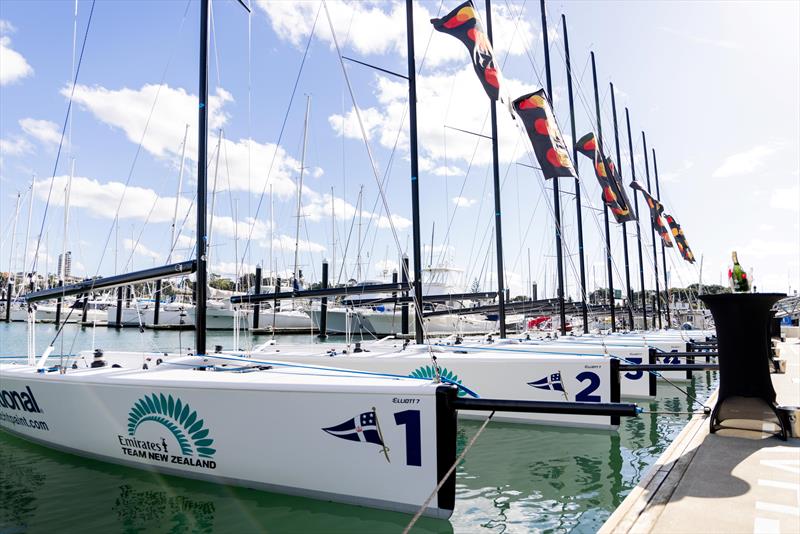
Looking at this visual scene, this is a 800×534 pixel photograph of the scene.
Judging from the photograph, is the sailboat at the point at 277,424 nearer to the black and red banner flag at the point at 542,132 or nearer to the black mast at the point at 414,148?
the black mast at the point at 414,148

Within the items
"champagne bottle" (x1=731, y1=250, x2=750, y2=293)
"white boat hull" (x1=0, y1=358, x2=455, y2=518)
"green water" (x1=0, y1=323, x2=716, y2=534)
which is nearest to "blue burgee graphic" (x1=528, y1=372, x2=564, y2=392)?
"green water" (x1=0, y1=323, x2=716, y2=534)

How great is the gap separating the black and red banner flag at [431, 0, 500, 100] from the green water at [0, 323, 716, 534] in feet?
21.4

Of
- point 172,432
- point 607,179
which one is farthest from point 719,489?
point 607,179

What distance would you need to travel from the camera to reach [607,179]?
15320mm

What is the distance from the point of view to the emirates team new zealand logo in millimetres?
5426

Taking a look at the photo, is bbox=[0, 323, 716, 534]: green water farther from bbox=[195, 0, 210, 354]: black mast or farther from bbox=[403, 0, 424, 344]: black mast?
bbox=[403, 0, 424, 344]: black mast

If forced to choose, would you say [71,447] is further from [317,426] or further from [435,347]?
[435,347]

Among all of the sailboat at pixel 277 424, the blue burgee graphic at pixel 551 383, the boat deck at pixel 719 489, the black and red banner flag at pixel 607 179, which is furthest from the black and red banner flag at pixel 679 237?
the sailboat at pixel 277 424

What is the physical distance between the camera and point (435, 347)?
10.7 m

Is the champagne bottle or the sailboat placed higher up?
the champagne bottle

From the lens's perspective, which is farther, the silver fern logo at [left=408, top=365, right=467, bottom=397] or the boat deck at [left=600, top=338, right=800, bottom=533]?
the silver fern logo at [left=408, top=365, right=467, bottom=397]

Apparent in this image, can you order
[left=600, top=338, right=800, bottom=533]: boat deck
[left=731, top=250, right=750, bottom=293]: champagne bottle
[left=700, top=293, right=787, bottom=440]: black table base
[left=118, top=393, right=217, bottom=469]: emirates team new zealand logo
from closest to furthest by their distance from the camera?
[left=600, top=338, right=800, bottom=533]: boat deck
[left=700, top=293, right=787, bottom=440]: black table base
[left=118, top=393, right=217, bottom=469]: emirates team new zealand logo
[left=731, top=250, right=750, bottom=293]: champagne bottle

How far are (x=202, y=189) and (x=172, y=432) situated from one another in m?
3.52

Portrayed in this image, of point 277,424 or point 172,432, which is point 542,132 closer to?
point 277,424
